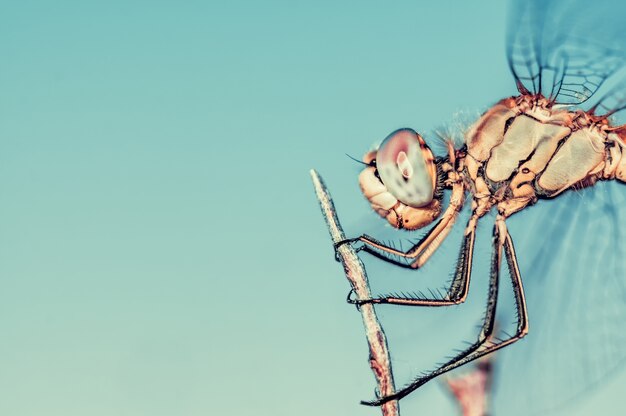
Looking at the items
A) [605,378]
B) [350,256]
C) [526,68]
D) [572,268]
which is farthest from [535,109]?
[350,256]

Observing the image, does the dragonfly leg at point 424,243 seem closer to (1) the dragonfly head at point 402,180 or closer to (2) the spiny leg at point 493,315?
(1) the dragonfly head at point 402,180

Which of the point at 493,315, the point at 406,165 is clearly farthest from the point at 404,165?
the point at 493,315

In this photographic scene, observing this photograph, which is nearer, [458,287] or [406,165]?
[406,165]

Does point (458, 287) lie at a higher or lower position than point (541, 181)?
lower

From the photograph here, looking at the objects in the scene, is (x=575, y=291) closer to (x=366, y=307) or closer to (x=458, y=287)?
(x=458, y=287)

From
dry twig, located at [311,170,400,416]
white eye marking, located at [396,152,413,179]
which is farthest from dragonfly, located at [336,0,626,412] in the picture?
dry twig, located at [311,170,400,416]

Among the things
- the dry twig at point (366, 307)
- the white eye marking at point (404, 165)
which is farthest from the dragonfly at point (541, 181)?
the dry twig at point (366, 307)

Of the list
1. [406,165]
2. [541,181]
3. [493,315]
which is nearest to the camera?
[406,165]
